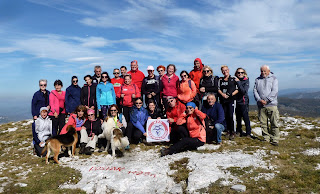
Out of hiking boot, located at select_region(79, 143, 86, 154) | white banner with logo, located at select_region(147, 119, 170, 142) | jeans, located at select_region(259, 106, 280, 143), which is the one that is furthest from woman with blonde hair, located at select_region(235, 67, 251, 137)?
hiking boot, located at select_region(79, 143, 86, 154)

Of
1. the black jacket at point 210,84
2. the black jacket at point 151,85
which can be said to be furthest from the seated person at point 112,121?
the black jacket at point 210,84

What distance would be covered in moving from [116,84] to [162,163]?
6422 millimetres

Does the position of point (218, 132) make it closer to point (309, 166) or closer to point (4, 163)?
point (309, 166)

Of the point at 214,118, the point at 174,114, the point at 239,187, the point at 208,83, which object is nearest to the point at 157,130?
the point at 174,114

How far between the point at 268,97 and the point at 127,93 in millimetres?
7800

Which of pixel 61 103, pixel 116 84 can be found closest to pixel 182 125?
pixel 116 84

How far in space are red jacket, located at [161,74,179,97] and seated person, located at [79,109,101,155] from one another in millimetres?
4380

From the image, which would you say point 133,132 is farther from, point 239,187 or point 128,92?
point 239,187

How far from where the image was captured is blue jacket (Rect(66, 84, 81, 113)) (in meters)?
12.2

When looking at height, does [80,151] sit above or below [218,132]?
below

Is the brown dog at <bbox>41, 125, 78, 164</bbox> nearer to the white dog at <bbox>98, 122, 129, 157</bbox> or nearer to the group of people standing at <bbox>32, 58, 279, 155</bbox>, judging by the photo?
the group of people standing at <bbox>32, 58, 279, 155</bbox>

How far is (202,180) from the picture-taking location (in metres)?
7.00

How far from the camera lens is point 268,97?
10.5 metres

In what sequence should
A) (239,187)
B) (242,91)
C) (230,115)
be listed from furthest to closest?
1. (230,115)
2. (242,91)
3. (239,187)
